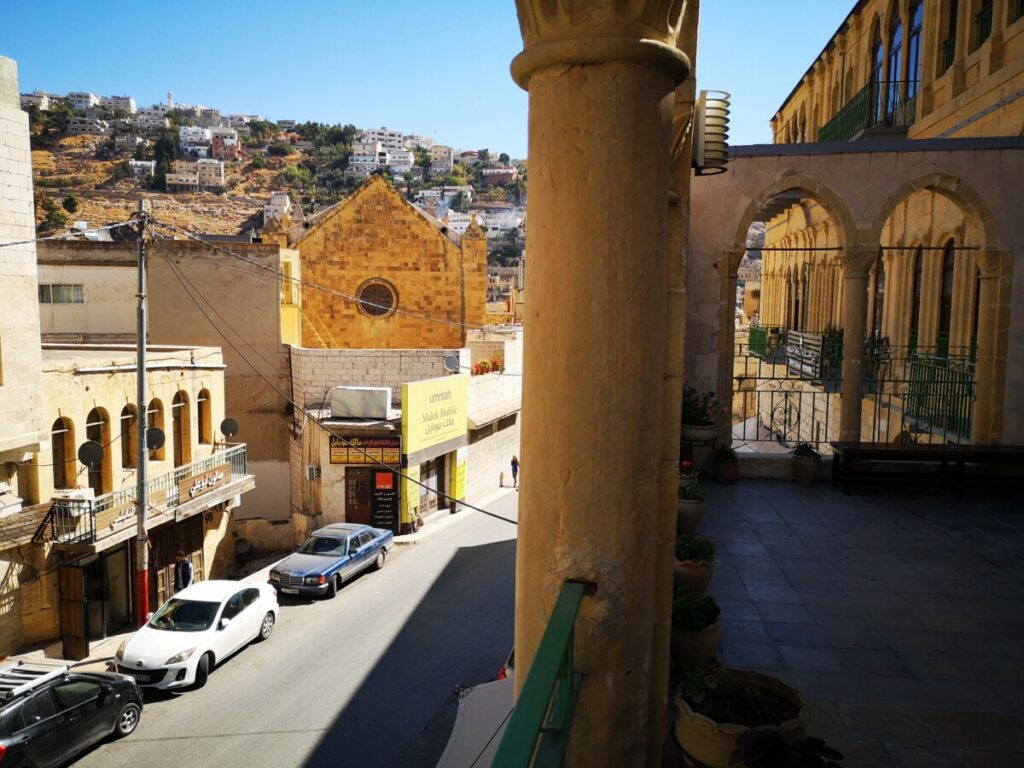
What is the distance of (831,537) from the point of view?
8.45 metres

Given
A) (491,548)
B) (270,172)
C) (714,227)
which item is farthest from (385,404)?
(270,172)

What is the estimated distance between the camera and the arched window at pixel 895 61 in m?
20.8

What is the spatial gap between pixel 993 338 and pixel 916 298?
7847 mm

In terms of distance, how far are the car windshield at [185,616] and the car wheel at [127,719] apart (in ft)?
6.85

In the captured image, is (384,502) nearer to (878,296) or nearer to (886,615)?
(878,296)

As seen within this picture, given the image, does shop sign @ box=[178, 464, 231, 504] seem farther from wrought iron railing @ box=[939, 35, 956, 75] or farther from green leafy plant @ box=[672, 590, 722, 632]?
wrought iron railing @ box=[939, 35, 956, 75]

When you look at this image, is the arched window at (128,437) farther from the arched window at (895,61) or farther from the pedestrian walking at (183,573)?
the arched window at (895,61)

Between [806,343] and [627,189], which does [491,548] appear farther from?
[627,189]

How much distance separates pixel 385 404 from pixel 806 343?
1199 cm

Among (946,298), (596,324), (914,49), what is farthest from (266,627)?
(914,49)

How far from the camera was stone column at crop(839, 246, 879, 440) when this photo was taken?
1172cm

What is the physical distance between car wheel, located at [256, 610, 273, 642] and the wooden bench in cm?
1056

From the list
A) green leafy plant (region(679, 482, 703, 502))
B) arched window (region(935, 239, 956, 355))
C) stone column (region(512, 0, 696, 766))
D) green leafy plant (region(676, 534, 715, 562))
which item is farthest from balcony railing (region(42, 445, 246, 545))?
arched window (region(935, 239, 956, 355))

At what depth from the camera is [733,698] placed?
3.84 meters
